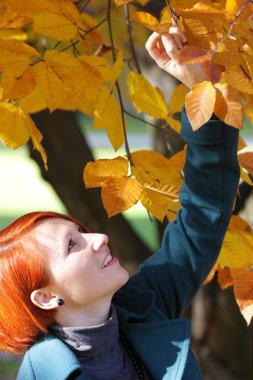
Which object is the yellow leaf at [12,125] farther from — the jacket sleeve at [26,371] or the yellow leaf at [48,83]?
the jacket sleeve at [26,371]

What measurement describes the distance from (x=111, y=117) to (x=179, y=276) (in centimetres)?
38

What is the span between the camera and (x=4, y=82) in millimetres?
1531

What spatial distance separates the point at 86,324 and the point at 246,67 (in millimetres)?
594

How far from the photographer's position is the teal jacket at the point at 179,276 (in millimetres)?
1508

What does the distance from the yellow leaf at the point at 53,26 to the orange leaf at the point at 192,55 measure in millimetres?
387

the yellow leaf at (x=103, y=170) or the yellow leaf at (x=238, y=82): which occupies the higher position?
the yellow leaf at (x=238, y=82)

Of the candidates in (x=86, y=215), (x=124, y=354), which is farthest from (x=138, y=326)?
(x=86, y=215)

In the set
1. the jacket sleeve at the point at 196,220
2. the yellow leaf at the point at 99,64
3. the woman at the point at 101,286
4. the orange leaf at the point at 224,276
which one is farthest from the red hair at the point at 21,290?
the orange leaf at the point at 224,276

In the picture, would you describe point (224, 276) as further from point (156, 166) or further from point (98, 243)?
point (98, 243)

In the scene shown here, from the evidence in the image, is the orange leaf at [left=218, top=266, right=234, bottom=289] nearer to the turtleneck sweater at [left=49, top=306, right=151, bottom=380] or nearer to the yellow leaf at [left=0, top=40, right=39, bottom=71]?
the turtleneck sweater at [left=49, top=306, right=151, bottom=380]

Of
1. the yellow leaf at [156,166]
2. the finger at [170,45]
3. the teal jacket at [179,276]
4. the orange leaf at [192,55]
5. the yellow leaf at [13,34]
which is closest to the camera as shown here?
the orange leaf at [192,55]

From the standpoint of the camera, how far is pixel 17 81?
1.54 m

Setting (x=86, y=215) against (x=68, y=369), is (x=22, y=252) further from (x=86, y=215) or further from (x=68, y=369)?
(x=86, y=215)

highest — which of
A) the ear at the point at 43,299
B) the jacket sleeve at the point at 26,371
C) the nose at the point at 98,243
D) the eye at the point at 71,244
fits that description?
the nose at the point at 98,243
